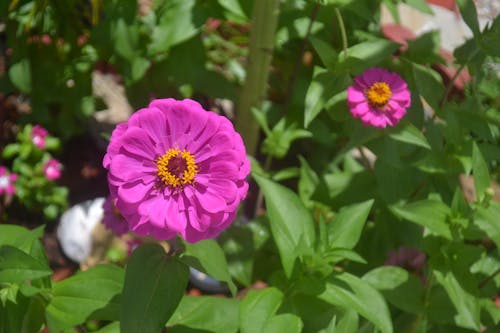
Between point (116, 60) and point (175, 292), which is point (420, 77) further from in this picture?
point (116, 60)

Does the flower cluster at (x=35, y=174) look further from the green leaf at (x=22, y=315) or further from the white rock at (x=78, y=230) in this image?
the green leaf at (x=22, y=315)

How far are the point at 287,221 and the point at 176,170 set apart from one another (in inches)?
11.8

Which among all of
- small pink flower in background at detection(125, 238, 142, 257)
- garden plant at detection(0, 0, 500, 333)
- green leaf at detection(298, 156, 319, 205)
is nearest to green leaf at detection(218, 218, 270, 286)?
→ garden plant at detection(0, 0, 500, 333)

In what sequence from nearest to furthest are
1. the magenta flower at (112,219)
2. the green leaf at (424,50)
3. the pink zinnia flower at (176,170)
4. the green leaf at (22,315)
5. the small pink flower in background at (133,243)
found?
1. the pink zinnia flower at (176,170)
2. the green leaf at (22,315)
3. the magenta flower at (112,219)
4. the green leaf at (424,50)
5. the small pink flower in background at (133,243)

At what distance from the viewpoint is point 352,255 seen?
85 cm

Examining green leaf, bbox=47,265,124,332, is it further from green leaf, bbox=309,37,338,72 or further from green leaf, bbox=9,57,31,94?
green leaf, bbox=9,57,31,94

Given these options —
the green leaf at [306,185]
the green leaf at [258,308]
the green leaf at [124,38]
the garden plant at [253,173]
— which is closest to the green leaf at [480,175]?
the garden plant at [253,173]

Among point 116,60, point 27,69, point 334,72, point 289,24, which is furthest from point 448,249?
point 27,69

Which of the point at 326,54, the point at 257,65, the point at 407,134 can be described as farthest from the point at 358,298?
the point at 257,65

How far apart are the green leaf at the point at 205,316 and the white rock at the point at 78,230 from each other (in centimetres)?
68

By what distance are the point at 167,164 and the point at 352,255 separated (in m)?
0.31

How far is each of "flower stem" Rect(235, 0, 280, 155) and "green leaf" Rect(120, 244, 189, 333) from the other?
2.27 ft

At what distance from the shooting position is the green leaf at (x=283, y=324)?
33.7 inches

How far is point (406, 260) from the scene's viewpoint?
1419 millimetres
